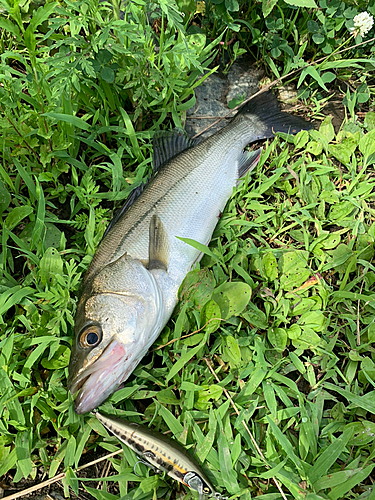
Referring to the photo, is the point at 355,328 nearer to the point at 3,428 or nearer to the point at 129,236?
the point at 129,236

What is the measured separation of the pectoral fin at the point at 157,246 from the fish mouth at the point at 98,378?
0.62 metres

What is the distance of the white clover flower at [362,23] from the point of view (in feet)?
10.5

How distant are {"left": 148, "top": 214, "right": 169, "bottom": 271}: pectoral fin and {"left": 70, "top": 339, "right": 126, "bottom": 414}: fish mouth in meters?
0.62

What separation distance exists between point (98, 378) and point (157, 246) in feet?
3.11

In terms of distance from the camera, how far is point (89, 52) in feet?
8.19

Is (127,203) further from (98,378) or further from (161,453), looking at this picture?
(161,453)

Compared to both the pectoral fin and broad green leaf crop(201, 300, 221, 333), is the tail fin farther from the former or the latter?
broad green leaf crop(201, 300, 221, 333)

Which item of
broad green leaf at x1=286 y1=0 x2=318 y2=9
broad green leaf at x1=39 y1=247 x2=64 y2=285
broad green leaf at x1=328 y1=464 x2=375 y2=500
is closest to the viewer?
broad green leaf at x1=328 y1=464 x2=375 y2=500

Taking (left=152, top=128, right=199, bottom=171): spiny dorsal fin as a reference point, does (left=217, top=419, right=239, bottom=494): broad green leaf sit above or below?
below

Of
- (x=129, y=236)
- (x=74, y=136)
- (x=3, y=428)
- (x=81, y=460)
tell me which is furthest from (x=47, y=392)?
(x=74, y=136)

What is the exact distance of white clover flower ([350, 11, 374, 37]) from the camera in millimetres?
3193

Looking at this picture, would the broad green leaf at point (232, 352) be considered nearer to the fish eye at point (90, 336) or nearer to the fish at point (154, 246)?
the fish at point (154, 246)

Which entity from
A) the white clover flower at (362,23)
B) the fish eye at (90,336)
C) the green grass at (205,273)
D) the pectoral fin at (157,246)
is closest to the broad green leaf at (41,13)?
the green grass at (205,273)

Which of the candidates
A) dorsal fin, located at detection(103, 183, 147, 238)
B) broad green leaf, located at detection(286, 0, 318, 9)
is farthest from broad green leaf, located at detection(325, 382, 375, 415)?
broad green leaf, located at detection(286, 0, 318, 9)
